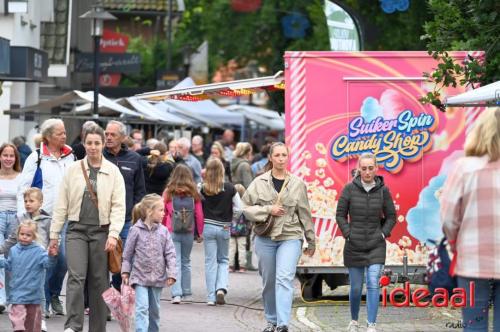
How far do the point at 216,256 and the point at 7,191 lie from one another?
3.35m

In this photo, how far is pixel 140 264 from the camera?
1209 cm

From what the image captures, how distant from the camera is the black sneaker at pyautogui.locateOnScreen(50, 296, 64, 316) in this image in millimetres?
14758

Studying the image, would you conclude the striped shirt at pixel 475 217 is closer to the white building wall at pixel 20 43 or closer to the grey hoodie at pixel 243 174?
the grey hoodie at pixel 243 174

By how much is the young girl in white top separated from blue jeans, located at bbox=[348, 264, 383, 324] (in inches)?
140

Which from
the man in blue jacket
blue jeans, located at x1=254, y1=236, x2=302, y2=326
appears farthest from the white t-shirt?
blue jeans, located at x1=254, y1=236, x2=302, y2=326

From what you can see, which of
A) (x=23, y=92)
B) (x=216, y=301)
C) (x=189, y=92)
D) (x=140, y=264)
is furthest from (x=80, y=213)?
(x=23, y=92)

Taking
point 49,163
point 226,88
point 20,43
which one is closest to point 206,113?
point 20,43

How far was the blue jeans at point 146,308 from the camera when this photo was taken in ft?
39.5

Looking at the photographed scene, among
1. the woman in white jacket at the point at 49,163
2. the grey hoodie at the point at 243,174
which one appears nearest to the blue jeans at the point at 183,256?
the woman in white jacket at the point at 49,163

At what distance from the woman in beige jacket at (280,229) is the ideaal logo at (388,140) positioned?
2.75 m

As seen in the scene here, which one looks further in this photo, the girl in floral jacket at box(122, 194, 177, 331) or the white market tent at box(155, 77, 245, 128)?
the white market tent at box(155, 77, 245, 128)

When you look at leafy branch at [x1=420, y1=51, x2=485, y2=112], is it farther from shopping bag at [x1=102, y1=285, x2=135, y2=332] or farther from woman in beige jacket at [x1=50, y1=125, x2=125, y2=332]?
shopping bag at [x1=102, y1=285, x2=135, y2=332]

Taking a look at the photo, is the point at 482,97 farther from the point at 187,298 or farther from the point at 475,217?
the point at 187,298

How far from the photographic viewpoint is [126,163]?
14305 millimetres
